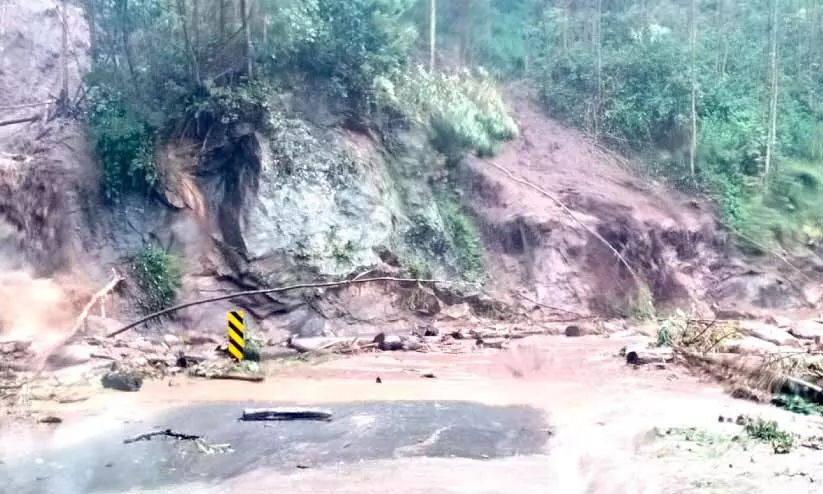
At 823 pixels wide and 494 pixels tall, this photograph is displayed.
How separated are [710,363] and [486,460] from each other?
6.29 meters

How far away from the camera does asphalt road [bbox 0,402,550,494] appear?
26.2 ft

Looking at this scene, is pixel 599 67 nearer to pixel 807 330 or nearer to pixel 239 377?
pixel 807 330

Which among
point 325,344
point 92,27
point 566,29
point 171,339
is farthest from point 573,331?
point 92,27

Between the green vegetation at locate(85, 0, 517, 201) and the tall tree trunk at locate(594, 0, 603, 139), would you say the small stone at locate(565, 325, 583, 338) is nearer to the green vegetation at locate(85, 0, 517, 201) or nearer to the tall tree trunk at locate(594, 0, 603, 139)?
the green vegetation at locate(85, 0, 517, 201)

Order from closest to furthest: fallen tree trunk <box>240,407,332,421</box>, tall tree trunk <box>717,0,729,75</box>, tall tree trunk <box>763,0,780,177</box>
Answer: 1. fallen tree trunk <box>240,407,332,421</box>
2. tall tree trunk <box>763,0,780,177</box>
3. tall tree trunk <box>717,0,729,75</box>

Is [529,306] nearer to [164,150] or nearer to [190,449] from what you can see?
[164,150]

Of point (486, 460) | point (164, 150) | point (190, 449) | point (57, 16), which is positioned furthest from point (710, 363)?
point (57, 16)

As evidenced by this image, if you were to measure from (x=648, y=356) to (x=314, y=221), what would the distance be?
25.9 feet

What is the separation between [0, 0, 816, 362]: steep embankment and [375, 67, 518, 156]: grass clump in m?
0.49

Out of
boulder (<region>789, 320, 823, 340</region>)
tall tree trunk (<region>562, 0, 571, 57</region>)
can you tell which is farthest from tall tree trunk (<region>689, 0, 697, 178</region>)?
boulder (<region>789, 320, 823, 340</region>)

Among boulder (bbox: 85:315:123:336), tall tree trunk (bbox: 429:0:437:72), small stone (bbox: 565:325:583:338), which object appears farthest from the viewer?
tall tree trunk (bbox: 429:0:437:72)

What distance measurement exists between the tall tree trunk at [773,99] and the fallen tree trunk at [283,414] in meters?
17.6

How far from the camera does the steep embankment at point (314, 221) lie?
1717 cm

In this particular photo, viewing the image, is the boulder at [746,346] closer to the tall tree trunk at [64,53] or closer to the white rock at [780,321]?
the white rock at [780,321]
